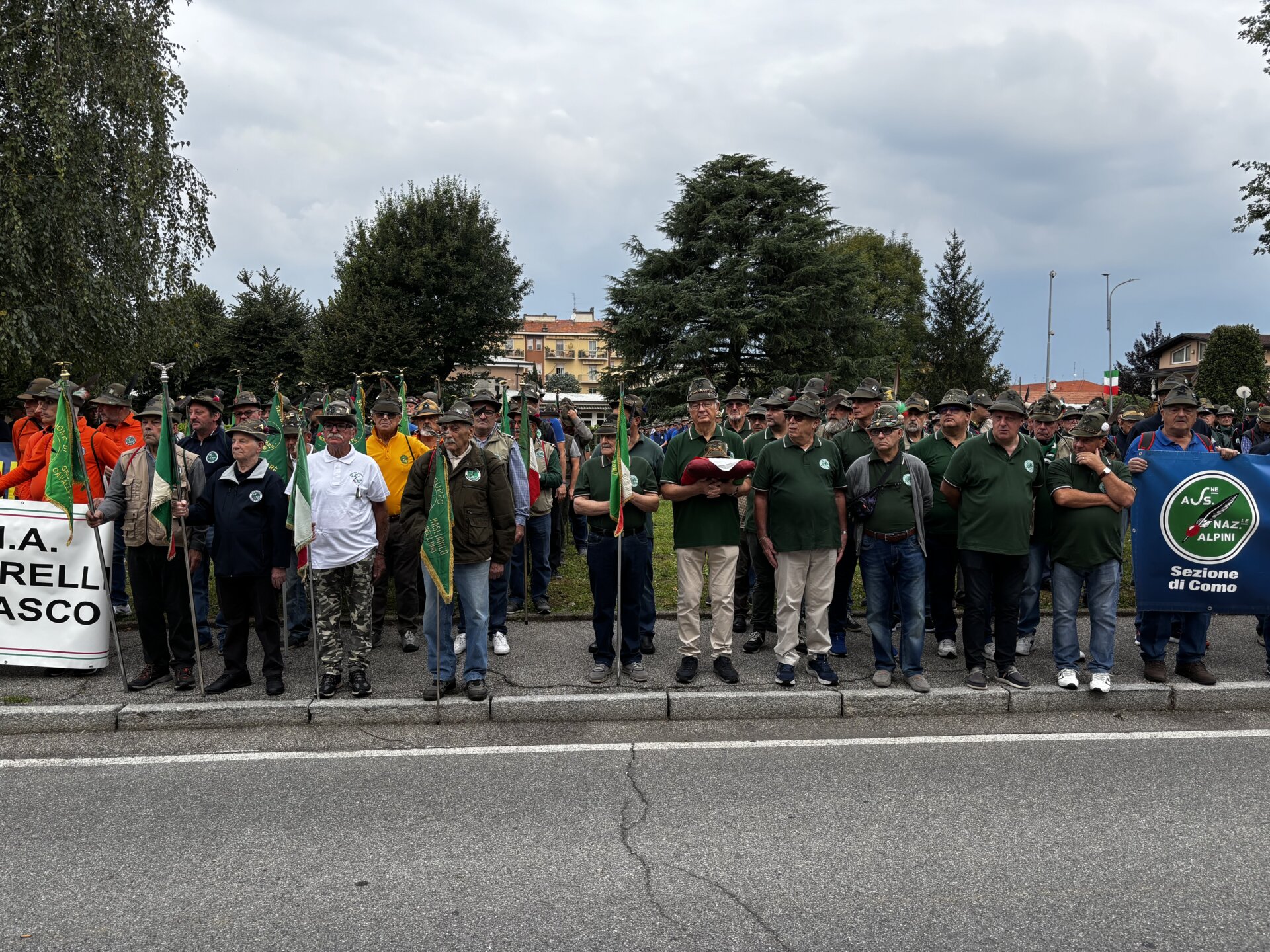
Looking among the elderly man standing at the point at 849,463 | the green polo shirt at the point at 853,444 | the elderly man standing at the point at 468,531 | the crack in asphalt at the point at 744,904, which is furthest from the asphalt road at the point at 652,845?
the green polo shirt at the point at 853,444

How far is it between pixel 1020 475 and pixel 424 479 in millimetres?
4583

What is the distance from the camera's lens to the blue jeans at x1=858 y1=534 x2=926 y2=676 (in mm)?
6762

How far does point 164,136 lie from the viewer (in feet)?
62.1

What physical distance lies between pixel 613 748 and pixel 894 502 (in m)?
2.87

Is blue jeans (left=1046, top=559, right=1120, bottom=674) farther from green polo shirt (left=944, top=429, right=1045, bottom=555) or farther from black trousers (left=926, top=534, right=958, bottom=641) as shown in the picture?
black trousers (left=926, top=534, right=958, bottom=641)

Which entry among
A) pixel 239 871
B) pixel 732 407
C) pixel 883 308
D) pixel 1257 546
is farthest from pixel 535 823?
pixel 883 308

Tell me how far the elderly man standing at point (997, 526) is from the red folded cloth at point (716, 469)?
5.49ft

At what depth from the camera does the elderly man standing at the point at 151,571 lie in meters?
6.73

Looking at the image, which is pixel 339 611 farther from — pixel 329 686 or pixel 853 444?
pixel 853 444

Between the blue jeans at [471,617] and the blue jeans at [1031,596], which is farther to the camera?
the blue jeans at [1031,596]

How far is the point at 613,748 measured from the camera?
574 cm

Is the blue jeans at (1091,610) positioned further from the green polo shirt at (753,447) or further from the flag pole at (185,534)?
the flag pole at (185,534)

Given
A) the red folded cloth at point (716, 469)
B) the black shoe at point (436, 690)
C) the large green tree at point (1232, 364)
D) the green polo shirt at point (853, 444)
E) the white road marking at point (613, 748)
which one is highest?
the large green tree at point (1232, 364)

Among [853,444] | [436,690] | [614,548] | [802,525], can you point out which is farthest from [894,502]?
[436,690]
